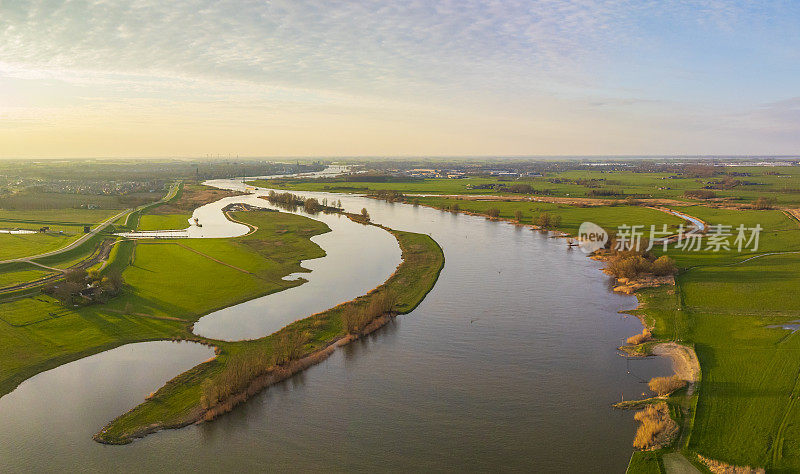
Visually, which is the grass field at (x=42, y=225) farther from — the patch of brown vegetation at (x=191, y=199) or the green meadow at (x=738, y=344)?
the green meadow at (x=738, y=344)

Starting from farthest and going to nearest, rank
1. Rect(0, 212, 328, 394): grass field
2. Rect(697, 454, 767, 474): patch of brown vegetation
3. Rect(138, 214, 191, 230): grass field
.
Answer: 1. Rect(138, 214, 191, 230): grass field
2. Rect(0, 212, 328, 394): grass field
3. Rect(697, 454, 767, 474): patch of brown vegetation

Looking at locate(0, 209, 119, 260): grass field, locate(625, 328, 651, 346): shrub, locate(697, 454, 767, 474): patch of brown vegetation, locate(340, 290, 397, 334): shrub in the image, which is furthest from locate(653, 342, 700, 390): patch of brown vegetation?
locate(0, 209, 119, 260): grass field

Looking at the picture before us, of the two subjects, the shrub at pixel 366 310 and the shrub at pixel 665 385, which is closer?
the shrub at pixel 665 385

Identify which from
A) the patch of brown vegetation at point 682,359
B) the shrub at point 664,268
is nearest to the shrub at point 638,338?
the patch of brown vegetation at point 682,359

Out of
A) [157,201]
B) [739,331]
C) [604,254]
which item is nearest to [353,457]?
[739,331]

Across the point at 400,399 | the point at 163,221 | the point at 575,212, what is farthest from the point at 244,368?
the point at 575,212

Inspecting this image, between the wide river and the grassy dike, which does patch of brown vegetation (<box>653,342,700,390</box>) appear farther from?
the grassy dike

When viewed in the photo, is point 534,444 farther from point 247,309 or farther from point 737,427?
point 247,309
